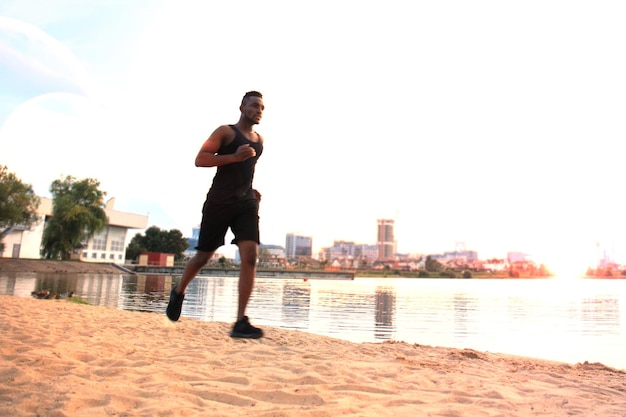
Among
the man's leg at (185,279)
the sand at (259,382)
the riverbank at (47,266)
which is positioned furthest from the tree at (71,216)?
the man's leg at (185,279)

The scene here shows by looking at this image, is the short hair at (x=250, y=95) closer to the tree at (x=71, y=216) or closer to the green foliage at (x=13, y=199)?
the green foliage at (x=13, y=199)

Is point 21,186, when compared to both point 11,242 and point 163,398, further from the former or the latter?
point 163,398

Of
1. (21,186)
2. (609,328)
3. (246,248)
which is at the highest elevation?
(21,186)

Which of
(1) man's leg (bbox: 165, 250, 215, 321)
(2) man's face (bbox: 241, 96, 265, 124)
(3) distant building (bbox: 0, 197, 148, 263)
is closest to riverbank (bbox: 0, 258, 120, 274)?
(3) distant building (bbox: 0, 197, 148, 263)

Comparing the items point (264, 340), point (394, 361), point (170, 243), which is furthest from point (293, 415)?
point (170, 243)

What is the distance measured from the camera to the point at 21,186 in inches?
1778

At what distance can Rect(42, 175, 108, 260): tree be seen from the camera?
176ft

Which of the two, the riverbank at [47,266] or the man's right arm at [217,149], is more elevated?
the man's right arm at [217,149]

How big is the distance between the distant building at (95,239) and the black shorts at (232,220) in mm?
61551

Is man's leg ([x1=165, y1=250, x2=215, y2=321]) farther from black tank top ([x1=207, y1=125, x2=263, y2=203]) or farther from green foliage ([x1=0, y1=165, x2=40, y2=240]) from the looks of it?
green foliage ([x1=0, y1=165, x2=40, y2=240])

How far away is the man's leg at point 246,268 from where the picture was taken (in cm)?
412

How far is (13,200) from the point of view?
146ft

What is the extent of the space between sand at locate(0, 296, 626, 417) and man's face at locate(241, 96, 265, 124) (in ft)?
7.07

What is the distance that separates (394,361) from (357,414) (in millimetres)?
2663
